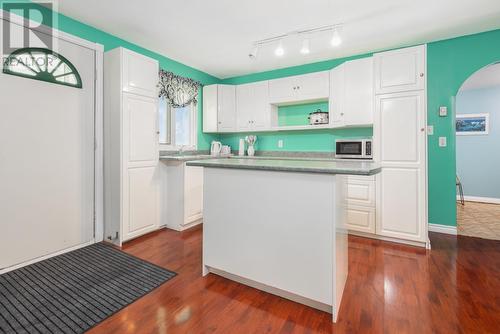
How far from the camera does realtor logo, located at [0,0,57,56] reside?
7.08 feet

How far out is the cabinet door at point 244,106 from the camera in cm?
422

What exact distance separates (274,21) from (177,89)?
74.0 inches

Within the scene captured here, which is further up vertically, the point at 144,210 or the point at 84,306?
the point at 144,210

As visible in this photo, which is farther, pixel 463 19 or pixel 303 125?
pixel 303 125

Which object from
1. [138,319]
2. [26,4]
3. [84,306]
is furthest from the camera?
[26,4]

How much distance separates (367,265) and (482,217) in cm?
313

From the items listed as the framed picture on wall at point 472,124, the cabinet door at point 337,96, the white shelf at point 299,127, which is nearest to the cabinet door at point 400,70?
the cabinet door at point 337,96

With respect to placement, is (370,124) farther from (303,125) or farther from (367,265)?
(367,265)

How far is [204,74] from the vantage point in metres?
4.45

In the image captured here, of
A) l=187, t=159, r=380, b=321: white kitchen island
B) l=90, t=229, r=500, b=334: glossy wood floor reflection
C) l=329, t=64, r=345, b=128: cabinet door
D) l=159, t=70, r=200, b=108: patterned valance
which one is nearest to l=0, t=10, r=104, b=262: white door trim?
l=159, t=70, r=200, b=108: patterned valance

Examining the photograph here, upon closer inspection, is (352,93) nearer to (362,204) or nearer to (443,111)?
(443,111)

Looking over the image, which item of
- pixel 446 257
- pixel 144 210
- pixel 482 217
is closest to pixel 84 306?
pixel 144 210

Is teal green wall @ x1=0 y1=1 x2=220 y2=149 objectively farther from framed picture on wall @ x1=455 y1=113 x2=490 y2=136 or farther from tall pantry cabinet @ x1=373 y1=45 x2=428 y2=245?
framed picture on wall @ x1=455 y1=113 x2=490 y2=136

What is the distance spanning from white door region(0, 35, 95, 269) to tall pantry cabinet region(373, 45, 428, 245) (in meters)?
3.56
